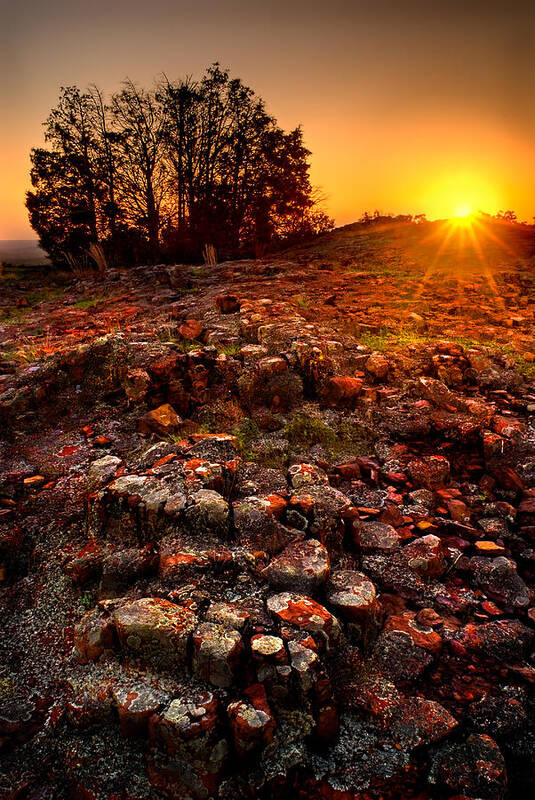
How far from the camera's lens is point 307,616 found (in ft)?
6.36

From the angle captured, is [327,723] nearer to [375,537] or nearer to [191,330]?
[375,537]

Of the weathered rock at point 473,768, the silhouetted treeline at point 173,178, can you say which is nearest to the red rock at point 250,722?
the weathered rock at point 473,768

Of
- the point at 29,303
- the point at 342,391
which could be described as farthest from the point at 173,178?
the point at 342,391

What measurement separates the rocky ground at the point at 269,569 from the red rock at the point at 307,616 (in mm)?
11

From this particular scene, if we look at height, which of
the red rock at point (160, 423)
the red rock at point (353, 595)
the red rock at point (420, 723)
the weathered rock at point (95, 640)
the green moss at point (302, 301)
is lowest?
the red rock at point (420, 723)

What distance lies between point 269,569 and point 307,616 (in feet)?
1.19

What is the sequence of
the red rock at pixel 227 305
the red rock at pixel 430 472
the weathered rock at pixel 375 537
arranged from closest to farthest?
the weathered rock at pixel 375 537 < the red rock at pixel 430 472 < the red rock at pixel 227 305

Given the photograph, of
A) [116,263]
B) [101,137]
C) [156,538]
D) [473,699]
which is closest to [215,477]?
[156,538]

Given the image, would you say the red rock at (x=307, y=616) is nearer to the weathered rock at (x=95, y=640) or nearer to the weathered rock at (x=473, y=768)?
the weathered rock at (x=473, y=768)

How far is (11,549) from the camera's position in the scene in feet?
8.71

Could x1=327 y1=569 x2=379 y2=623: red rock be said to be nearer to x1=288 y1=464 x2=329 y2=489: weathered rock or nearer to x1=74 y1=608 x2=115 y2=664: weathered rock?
x1=288 y1=464 x2=329 y2=489: weathered rock

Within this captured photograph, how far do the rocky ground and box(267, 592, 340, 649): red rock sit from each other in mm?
11

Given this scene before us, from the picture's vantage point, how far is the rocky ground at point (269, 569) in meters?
1.60

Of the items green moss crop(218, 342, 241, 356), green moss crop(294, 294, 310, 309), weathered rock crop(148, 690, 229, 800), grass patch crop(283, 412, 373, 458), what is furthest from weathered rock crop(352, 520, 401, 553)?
green moss crop(294, 294, 310, 309)
